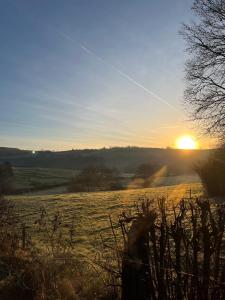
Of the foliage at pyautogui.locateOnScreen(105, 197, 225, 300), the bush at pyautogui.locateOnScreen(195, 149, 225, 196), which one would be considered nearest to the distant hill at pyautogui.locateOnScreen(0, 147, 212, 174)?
the bush at pyautogui.locateOnScreen(195, 149, 225, 196)

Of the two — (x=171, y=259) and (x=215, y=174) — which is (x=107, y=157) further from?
(x=171, y=259)

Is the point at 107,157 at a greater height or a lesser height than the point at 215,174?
greater

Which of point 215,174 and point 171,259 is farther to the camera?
point 215,174

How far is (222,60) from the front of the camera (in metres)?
25.5

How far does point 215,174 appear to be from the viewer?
92.8ft

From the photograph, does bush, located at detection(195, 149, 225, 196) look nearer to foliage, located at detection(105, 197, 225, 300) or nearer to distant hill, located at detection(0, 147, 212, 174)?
foliage, located at detection(105, 197, 225, 300)

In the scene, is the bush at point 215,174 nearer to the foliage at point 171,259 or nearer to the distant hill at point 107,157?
the foliage at point 171,259

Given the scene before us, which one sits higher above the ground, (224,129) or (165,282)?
(224,129)

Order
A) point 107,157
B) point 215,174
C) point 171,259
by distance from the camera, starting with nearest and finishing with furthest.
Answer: point 171,259 < point 215,174 < point 107,157

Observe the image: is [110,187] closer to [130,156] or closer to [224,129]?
[224,129]

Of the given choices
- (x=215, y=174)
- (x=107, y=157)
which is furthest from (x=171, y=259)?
(x=107, y=157)

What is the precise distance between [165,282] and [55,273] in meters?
2.95

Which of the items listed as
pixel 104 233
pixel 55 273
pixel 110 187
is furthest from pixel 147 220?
pixel 110 187

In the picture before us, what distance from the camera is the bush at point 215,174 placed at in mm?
27484
